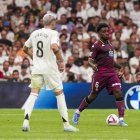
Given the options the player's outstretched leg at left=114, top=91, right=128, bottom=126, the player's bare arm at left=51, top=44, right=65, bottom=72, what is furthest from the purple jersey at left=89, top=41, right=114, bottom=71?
the player's bare arm at left=51, top=44, right=65, bottom=72

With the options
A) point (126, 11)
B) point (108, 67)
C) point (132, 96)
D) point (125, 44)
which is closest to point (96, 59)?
point (108, 67)

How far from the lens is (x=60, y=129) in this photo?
14906mm

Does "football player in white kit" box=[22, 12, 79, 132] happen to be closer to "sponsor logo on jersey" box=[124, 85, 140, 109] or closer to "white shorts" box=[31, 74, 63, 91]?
"white shorts" box=[31, 74, 63, 91]

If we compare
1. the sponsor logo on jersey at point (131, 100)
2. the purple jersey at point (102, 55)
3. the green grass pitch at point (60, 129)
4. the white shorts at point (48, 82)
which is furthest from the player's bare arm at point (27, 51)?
the sponsor logo on jersey at point (131, 100)

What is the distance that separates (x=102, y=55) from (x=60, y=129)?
7.63 ft

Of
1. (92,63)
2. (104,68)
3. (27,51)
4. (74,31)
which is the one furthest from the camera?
(74,31)

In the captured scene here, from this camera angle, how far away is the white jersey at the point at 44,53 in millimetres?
14188

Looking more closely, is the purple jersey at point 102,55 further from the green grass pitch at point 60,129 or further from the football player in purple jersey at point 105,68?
the green grass pitch at point 60,129

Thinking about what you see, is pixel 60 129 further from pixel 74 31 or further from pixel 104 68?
pixel 74 31

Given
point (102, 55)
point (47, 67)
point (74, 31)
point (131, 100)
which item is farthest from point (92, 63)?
point (74, 31)

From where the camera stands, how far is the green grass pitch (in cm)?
1313

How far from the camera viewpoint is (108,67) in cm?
1645

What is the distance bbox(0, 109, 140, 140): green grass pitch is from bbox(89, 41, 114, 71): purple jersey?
134cm

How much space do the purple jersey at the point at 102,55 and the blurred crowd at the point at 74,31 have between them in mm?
8970
